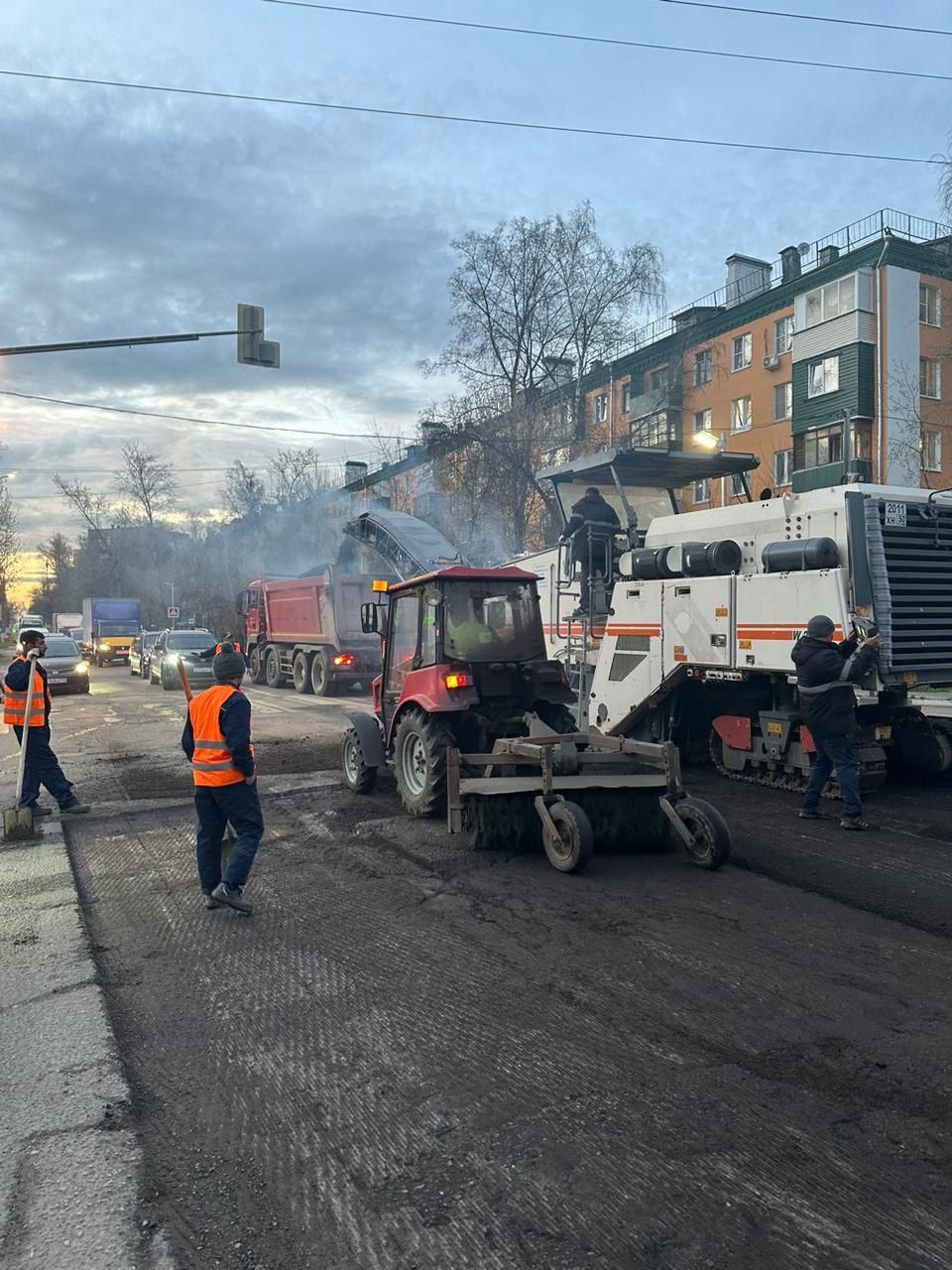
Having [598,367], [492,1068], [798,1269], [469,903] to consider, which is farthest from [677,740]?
[598,367]

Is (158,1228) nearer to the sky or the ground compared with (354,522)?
nearer to the ground

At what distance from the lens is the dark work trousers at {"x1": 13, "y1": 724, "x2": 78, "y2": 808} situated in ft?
26.5

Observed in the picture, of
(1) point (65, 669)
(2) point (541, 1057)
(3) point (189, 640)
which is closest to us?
(2) point (541, 1057)

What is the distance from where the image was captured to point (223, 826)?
18.7 ft

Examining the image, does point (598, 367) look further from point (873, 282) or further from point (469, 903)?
point (469, 903)

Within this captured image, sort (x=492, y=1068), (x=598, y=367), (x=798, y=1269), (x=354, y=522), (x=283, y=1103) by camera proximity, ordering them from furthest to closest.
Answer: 1. (x=598, y=367)
2. (x=354, y=522)
3. (x=492, y=1068)
4. (x=283, y=1103)
5. (x=798, y=1269)

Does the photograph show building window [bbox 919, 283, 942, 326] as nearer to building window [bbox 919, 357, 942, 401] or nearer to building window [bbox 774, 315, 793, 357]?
building window [bbox 919, 357, 942, 401]

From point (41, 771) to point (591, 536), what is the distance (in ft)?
20.0

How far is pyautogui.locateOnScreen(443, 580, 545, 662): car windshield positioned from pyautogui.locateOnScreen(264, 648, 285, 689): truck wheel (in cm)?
1666

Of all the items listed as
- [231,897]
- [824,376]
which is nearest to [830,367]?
[824,376]

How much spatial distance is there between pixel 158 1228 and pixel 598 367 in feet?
95.6

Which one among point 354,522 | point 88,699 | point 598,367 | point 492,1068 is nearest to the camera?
point 492,1068

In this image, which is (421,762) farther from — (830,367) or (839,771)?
(830,367)

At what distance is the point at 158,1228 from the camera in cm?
256
